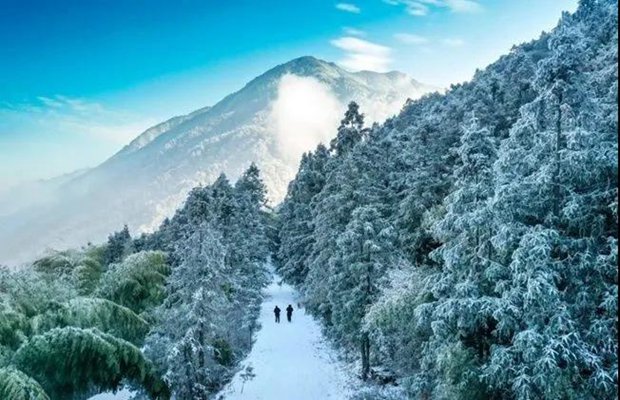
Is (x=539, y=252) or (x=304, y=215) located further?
(x=304, y=215)

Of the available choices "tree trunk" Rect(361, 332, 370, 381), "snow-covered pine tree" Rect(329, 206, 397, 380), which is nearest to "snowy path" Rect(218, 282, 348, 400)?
"tree trunk" Rect(361, 332, 370, 381)

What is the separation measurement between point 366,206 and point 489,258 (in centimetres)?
1177

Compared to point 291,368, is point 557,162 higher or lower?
higher

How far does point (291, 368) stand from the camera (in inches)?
1143

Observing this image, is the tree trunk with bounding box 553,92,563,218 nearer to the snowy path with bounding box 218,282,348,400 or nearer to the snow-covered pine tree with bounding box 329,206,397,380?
the snow-covered pine tree with bounding box 329,206,397,380

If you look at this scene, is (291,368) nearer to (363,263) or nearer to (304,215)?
(363,263)

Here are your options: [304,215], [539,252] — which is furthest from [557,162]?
[304,215]

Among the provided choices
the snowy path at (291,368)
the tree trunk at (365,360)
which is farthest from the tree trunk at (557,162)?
the tree trunk at (365,360)

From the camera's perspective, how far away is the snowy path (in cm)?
2492

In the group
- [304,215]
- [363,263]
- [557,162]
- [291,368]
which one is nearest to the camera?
[557,162]

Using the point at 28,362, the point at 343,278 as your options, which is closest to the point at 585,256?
the point at 28,362

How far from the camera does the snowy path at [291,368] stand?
Answer: 2492cm

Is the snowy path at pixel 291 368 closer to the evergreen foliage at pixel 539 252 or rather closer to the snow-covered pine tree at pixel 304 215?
the snow-covered pine tree at pixel 304 215

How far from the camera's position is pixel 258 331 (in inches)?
1598
